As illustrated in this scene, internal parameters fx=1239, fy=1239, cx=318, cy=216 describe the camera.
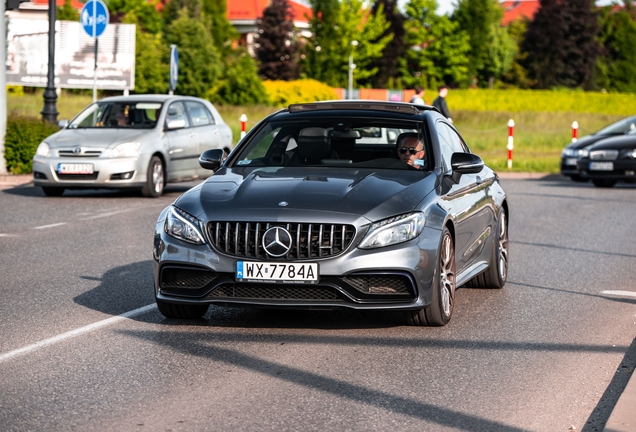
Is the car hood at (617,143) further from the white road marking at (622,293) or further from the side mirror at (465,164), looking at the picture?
the side mirror at (465,164)

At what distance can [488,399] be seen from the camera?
20.0 feet

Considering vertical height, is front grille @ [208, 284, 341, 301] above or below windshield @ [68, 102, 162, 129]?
below

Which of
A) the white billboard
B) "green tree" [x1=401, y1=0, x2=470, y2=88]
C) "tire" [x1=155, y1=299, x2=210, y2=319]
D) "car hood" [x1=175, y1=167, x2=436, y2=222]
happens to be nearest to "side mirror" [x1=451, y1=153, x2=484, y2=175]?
"car hood" [x1=175, y1=167, x2=436, y2=222]

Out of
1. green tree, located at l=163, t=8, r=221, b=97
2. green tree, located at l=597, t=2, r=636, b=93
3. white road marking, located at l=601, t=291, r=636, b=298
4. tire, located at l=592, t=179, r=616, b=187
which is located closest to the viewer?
white road marking, located at l=601, t=291, r=636, b=298

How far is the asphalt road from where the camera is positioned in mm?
5684

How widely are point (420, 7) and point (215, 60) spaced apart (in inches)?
1869

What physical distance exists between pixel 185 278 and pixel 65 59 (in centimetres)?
3141

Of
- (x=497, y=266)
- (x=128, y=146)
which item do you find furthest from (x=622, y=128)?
(x=497, y=266)

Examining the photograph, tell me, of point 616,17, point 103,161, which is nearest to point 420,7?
point 616,17

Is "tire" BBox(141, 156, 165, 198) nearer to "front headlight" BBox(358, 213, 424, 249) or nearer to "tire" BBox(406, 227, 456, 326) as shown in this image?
"tire" BBox(406, 227, 456, 326)

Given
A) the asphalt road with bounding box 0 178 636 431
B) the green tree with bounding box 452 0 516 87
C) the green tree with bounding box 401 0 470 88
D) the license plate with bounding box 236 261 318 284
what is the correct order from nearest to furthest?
the asphalt road with bounding box 0 178 636 431 < the license plate with bounding box 236 261 318 284 < the green tree with bounding box 401 0 470 88 < the green tree with bounding box 452 0 516 87

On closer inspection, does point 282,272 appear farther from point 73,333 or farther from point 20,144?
point 20,144

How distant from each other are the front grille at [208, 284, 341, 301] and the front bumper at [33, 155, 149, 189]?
11200mm

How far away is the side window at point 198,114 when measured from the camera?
21078mm
